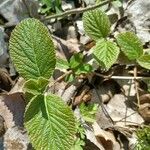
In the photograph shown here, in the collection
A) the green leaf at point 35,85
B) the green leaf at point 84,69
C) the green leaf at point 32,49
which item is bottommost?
the green leaf at point 84,69

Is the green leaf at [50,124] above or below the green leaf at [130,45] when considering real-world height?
above

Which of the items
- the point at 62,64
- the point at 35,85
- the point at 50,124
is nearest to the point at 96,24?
the point at 62,64

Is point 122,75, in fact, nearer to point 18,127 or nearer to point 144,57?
point 144,57

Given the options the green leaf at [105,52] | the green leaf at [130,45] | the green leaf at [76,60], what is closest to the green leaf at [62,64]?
the green leaf at [76,60]

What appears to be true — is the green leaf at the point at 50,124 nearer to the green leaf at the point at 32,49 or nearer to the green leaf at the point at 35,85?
the green leaf at the point at 35,85

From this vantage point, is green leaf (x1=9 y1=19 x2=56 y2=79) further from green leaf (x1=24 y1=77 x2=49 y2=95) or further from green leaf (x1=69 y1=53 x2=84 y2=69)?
green leaf (x1=69 y1=53 x2=84 y2=69)

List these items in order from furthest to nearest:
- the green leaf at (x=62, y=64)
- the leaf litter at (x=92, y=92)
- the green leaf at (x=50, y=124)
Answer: the green leaf at (x=62, y=64)
the leaf litter at (x=92, y=92)
the green leaf at (x=50, y=124)
